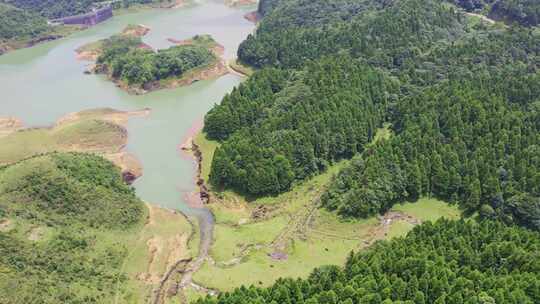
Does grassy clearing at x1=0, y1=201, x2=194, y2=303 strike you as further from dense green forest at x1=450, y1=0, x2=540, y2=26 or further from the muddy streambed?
dense green forest at x1=450, y1=0, x2=540, y2=26

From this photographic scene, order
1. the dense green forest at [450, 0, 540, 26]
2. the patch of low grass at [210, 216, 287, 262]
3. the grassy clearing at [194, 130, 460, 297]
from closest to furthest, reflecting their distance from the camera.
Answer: the grassy clearing at [194, 130, 460, 297] < the patch of low grass at [210, 216, 287, 262] < the dense green forest at [450, 0, 540, 26]

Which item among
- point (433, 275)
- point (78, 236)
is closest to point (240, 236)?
point (78, 236)

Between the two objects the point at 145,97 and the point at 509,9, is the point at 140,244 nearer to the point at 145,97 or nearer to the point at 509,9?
the point at 145,97

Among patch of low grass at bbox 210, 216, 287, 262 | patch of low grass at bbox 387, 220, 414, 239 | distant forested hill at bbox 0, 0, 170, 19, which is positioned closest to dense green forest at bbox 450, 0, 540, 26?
patch of low grass at bbox 387, 220, 414, 239

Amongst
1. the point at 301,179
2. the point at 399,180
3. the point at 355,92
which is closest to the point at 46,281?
the point at 301,179

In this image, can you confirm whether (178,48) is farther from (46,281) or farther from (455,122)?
(46,281)
